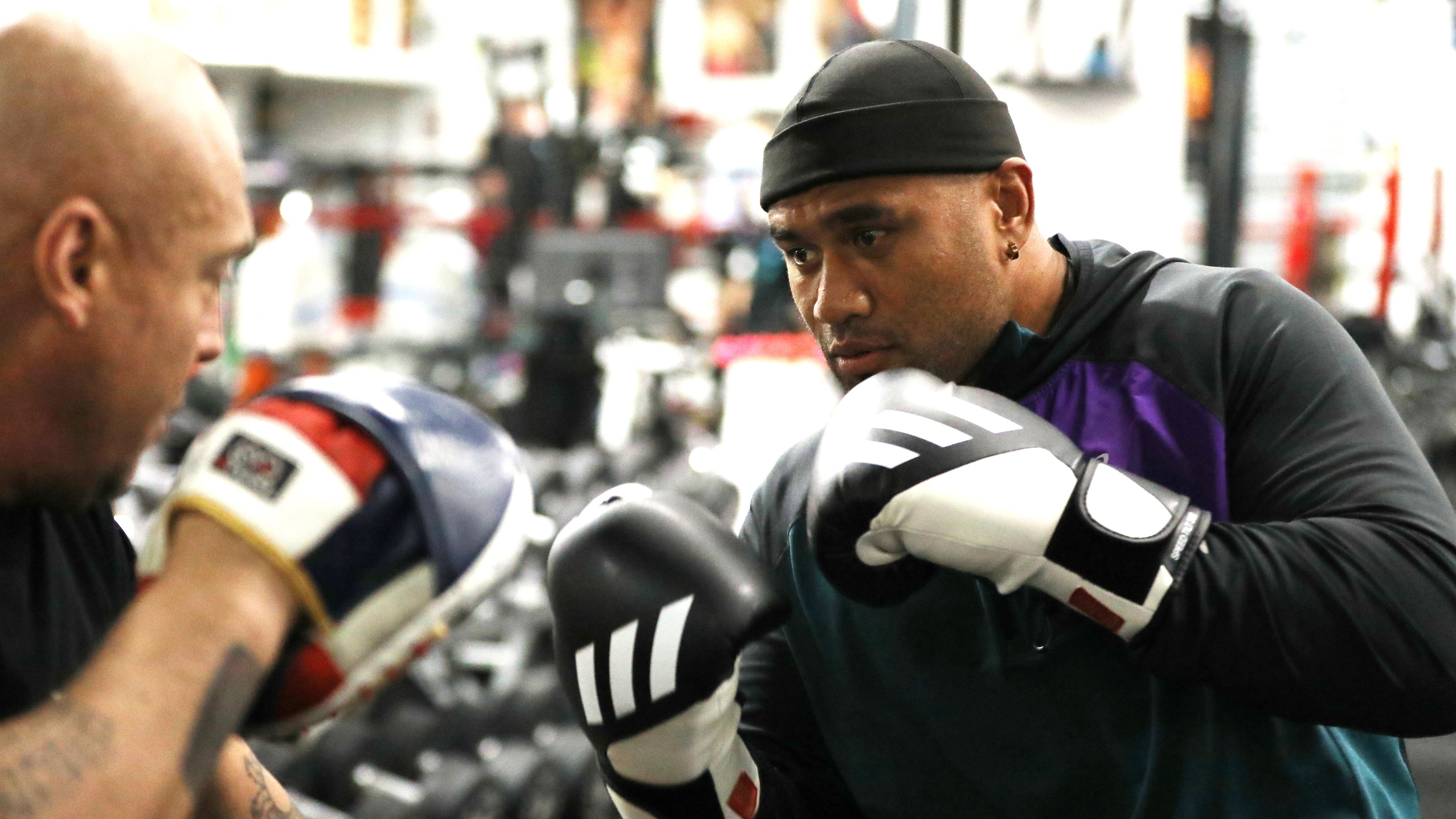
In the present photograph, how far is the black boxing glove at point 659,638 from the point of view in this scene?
122cm

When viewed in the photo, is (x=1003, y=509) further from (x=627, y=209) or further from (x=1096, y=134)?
(x=627, y=209)

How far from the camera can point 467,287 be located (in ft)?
18.5

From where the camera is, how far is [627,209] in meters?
6.08

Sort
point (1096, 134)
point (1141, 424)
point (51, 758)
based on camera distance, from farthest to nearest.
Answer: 1. point (1096, 134)
2. point (1141, 424)
3. point (51, 758)

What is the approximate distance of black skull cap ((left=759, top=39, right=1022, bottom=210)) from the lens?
147 cm

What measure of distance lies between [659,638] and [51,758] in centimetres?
52

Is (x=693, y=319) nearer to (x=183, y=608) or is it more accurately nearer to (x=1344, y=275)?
(x=1344, y=275)

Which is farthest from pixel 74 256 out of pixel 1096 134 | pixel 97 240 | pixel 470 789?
pixel 1096 134

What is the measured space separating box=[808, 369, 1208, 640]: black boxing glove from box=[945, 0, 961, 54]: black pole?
119cm

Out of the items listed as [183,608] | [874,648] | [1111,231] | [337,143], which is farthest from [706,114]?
[183,608]

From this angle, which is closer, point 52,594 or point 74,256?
point 74,256

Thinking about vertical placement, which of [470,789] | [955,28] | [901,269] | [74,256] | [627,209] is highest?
[955,28]

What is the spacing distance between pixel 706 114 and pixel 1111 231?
22.3 feet

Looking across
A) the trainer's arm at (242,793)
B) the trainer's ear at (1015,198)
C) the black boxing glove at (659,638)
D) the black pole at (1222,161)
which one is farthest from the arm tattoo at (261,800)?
the black pole at (1222,161)
